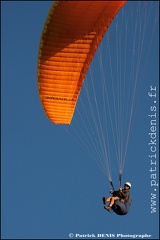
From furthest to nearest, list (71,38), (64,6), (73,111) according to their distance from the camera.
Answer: (73,111)
(71,38)
(64,6)

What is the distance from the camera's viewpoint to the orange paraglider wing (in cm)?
1988

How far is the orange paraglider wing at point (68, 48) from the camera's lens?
19.9 meters

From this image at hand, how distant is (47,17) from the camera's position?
65.6ft

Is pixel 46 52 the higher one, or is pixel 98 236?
pixel 46 52

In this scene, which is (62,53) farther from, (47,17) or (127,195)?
(127,195)

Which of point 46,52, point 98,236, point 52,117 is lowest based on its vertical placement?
point 98,236

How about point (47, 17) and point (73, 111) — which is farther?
point (73, 111)

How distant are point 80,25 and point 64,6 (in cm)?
132

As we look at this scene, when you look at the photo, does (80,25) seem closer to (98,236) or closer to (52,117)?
(52,117)

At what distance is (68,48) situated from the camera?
21.3m

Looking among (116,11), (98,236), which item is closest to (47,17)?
(116,11)

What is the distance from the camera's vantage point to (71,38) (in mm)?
21047

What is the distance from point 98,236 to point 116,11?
7.97m

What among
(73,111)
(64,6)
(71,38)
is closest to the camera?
(64,6)
